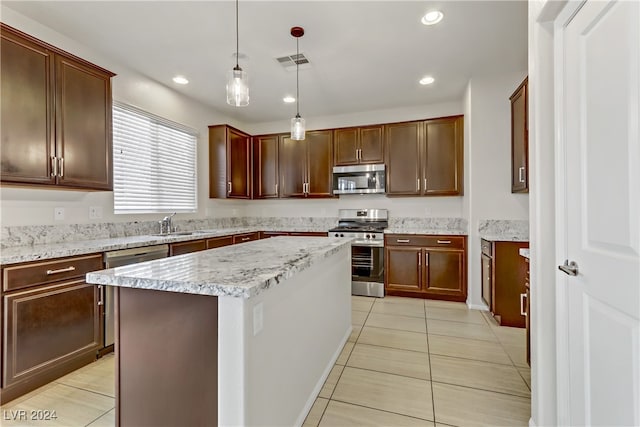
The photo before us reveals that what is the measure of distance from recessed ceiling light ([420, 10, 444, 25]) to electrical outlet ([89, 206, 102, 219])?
3.36 m

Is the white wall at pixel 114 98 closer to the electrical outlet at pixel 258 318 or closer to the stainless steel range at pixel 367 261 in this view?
the stainless steel range at pixel 367 261

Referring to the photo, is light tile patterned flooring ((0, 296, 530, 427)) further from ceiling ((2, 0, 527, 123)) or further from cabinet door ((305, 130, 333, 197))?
ceiling ((2, 0, 527, 123))

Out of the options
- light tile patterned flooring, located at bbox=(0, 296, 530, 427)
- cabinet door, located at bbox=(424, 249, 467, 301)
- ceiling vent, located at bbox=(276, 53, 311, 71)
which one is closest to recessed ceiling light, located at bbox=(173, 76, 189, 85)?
ceiling vent, located at bbox=(276, 53, 311, 71)

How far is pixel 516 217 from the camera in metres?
3.43

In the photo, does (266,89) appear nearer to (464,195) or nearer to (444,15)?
(444,15)

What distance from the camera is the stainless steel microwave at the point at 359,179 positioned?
4426mm

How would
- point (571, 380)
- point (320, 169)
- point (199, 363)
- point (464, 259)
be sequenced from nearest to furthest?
point (199, 363) → point (571, 380) → point (464, 259) → point (320, 169)

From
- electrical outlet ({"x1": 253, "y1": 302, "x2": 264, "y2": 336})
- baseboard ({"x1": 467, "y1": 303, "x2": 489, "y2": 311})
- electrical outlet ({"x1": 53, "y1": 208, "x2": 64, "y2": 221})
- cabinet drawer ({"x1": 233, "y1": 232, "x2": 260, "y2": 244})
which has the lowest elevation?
baseboard ({"x1": 467, "y1": 303, "x2": 489, "y2": 311})

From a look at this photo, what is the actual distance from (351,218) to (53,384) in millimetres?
3841

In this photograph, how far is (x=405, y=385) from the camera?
2027 millimetres

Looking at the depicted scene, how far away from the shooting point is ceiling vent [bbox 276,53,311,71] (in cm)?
299

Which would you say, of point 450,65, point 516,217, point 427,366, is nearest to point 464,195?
point 516,217

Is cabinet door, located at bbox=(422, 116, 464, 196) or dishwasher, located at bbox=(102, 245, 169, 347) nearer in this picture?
dishwasher, located at bbox=(102, 245, 169, 347)

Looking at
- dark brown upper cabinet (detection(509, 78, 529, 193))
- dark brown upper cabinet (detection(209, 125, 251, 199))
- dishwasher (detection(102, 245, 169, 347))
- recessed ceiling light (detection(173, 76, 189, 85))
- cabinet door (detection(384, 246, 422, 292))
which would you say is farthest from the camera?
dark brown upper cabinet (detection(209, 125, 251, 199))
